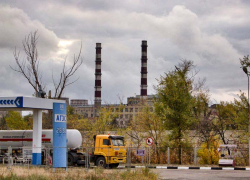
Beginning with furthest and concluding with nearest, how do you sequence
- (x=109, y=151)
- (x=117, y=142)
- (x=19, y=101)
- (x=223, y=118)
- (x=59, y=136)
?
1. (x=223, y=118)
2. (x=117, y=142)
3. (x=109, y=151)
4. (x=19, y=101)
5. (x=59, y=136)

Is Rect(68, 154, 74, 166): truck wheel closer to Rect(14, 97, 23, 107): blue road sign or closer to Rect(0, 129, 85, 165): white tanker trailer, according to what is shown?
Rect(0, 129, 85, 165): white tanker trailer

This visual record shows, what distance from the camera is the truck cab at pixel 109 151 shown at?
3083cm

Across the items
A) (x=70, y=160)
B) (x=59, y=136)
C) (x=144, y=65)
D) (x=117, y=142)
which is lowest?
(x=70, y=160)

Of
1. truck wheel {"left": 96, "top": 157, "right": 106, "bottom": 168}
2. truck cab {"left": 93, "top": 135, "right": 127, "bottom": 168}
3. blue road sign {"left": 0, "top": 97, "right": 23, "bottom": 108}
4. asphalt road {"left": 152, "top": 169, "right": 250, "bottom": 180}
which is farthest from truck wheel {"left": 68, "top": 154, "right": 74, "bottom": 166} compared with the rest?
asphalt road {"left": 152, "top": 169, "right": 250, "bottom": 180}

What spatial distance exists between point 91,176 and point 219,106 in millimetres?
29961

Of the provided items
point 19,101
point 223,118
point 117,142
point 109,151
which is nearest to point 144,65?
point 223,118

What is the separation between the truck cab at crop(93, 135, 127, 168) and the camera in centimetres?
3083

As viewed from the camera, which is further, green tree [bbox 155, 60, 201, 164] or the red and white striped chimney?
the red and white striped chimney

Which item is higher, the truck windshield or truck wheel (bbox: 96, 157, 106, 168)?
the truck windshield

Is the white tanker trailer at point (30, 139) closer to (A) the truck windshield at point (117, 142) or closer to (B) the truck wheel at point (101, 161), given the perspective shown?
(B) the truck wheel at point (101, 161)

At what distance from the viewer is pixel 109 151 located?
101 feet

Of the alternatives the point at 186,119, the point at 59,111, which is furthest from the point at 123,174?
the point at 186,119

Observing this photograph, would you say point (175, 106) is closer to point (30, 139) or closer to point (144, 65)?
point (30, 139)

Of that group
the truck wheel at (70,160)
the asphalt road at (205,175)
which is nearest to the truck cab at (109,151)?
the truck wheel at (70,160)
